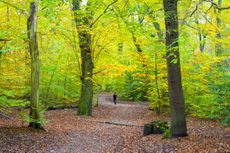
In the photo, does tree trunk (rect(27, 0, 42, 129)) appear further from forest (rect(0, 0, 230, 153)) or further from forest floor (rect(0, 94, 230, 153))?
forest floor (rect(0, 94, 230, 153))

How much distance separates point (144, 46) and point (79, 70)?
4.97m

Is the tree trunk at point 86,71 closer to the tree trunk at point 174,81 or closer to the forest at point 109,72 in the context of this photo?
the forest at point 109,72

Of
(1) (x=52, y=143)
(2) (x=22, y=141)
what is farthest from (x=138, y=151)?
(2) (x=22, y=141)

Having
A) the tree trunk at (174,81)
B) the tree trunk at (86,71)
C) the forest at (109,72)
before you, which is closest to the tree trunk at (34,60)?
the forest at (109,72)

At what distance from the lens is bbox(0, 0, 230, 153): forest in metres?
8.91

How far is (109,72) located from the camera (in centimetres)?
1781

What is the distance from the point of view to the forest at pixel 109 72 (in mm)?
8906

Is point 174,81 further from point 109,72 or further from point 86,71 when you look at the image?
point 86,71

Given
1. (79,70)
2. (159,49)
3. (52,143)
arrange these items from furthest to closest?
(79,70)
(159,49)
(52,143)

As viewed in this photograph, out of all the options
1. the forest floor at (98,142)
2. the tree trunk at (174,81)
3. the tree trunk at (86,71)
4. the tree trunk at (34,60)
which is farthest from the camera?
the tree trunk at (86,71)

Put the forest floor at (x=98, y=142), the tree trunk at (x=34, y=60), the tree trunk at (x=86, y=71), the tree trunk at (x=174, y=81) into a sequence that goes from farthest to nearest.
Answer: the tree trunk at (x=86, y=71), the tree trunk at (x=34, y=60), the tree trunk at (x=174, y=81), the forest floor at (x=98, y=142)

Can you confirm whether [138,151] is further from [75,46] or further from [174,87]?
[75,46]

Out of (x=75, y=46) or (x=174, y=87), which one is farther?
(x=75, y=46)

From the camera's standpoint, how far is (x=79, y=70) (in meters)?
18.8
